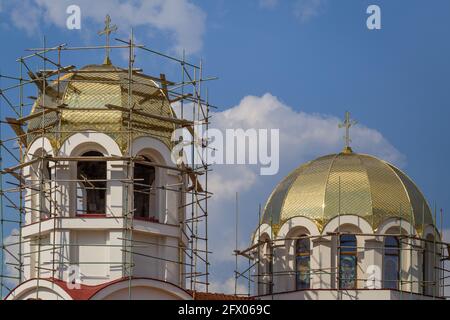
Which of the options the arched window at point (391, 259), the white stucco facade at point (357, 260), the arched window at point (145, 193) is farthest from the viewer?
the arched window at point (391, 259)

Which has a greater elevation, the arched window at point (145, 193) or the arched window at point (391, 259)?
the arched window at point (145, 193)

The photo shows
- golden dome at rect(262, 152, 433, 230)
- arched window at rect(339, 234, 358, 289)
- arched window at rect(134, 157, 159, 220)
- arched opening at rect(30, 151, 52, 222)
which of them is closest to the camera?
arched opening at rect(30, 151, 52, 222)

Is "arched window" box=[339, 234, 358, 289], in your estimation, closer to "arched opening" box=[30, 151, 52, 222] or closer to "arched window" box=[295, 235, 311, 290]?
"arched window" box=[295, 235, 311, 290]

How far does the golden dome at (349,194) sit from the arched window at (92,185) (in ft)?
25.2

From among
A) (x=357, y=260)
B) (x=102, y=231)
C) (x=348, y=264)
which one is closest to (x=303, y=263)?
(x=348, y=264)

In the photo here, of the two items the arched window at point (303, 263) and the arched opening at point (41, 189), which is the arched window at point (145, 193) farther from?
the arched window at point (303, 263)

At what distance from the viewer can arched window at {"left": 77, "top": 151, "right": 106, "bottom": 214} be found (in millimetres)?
45969

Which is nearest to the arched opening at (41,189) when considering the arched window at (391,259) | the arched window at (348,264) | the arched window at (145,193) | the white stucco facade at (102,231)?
the white stucco facade at (102,231)

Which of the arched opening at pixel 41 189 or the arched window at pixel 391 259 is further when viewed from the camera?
the arched window at pixel 391 259

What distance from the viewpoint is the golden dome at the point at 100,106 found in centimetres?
4584

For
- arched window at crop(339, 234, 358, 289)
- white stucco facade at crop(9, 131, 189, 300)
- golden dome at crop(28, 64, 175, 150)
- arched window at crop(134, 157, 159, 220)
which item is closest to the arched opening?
white stucco facade at crop(9, 131, 189, 300)

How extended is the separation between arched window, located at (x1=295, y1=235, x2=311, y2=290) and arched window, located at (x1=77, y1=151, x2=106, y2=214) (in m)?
7.76
